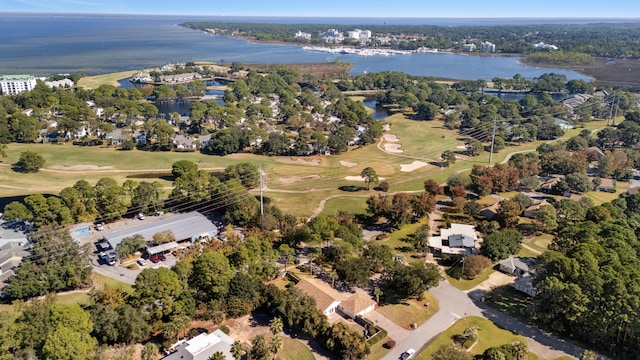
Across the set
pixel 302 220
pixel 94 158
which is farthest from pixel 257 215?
pixel 94 158

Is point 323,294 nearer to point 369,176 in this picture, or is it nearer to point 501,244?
point 501,244

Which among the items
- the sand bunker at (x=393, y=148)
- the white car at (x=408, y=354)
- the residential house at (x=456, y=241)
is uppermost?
the sand bunker at (x=393, y=148)

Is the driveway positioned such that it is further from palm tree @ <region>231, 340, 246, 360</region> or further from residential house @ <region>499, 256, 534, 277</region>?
residential house @ <region>499, 256, 534, 277</region>

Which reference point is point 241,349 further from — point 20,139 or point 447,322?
point 20,139

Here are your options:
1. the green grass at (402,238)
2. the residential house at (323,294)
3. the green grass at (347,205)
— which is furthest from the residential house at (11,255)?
the green grass at (402,238)

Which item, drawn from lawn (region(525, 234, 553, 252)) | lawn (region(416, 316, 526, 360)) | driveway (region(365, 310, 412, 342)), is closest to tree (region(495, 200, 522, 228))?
lawn (region(525, 234, 553, 252))

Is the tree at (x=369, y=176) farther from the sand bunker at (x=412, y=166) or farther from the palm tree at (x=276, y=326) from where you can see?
the palm tree at (x=276, y=326)
